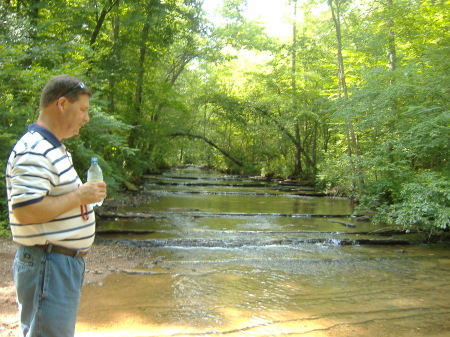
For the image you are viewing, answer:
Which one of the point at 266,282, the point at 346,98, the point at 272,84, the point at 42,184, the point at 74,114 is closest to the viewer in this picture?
the point at 42,184

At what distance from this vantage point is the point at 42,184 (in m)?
1.59

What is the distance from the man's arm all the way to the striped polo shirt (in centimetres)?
3

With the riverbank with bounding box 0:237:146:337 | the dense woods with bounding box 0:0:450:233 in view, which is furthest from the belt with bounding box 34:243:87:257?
the dense woods with bounding box 0:0:450:233

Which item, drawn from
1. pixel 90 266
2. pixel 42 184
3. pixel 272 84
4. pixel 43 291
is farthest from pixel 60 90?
pixel 272 84

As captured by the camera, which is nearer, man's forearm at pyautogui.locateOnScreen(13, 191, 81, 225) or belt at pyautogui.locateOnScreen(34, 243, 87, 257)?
man's forearm at pyautogui.locateOnScreen(13, 191, 81, 225)

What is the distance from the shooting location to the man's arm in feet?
5.15

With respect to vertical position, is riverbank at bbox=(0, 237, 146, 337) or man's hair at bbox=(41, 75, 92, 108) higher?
man's hair at bbox=(41, 75, 92, 108)

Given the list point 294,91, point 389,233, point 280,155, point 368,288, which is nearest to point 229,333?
point 368,288

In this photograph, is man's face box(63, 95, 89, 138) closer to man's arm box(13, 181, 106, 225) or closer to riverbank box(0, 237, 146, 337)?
man's arm box(13, 181, 106, 225)

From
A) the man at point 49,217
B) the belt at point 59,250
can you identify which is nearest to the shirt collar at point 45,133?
the man at point 49,217

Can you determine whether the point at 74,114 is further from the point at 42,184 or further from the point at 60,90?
the point at 42,184

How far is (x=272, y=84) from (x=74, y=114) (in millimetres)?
23822

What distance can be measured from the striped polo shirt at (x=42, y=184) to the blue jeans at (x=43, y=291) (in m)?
0.08

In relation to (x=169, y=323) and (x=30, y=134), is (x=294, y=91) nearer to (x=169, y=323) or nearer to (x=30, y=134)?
(x=169, y=323)
